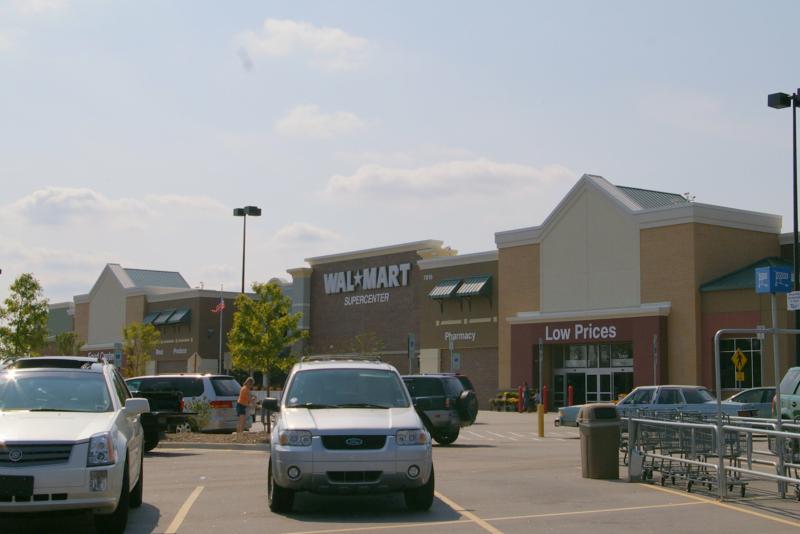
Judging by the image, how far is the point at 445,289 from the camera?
6028 cm

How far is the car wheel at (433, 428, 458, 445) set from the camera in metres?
25.9

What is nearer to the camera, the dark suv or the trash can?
the trash can

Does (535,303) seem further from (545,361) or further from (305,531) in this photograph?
(305,531)

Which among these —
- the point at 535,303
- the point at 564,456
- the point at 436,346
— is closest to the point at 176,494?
the point at 564,456

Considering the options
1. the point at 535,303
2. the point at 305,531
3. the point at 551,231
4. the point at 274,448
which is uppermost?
the point at 551,231

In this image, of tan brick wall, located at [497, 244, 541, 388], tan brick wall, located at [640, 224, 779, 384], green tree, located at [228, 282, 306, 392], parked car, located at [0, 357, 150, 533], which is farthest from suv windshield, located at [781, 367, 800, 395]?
tan brick wall, located at [497, 244, 541, 388]

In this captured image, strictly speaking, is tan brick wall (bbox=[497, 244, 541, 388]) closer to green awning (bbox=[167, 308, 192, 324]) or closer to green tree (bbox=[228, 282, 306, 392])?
green tree (bbox=[228, 282, 306, 392])

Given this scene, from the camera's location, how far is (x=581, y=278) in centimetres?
5200

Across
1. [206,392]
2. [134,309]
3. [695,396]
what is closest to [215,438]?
[206,392]

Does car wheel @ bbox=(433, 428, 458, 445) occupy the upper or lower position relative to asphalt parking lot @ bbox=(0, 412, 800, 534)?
upper

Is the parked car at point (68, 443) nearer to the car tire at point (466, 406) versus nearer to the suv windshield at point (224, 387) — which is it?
the car tire at point (466, 406)

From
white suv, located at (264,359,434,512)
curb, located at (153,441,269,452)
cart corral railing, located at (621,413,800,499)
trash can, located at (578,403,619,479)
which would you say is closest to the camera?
white suv, located at (264,359,434,512)

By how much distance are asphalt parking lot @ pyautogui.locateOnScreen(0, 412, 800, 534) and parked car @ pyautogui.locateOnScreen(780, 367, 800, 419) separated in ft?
15.0

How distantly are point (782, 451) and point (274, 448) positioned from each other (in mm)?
6692
